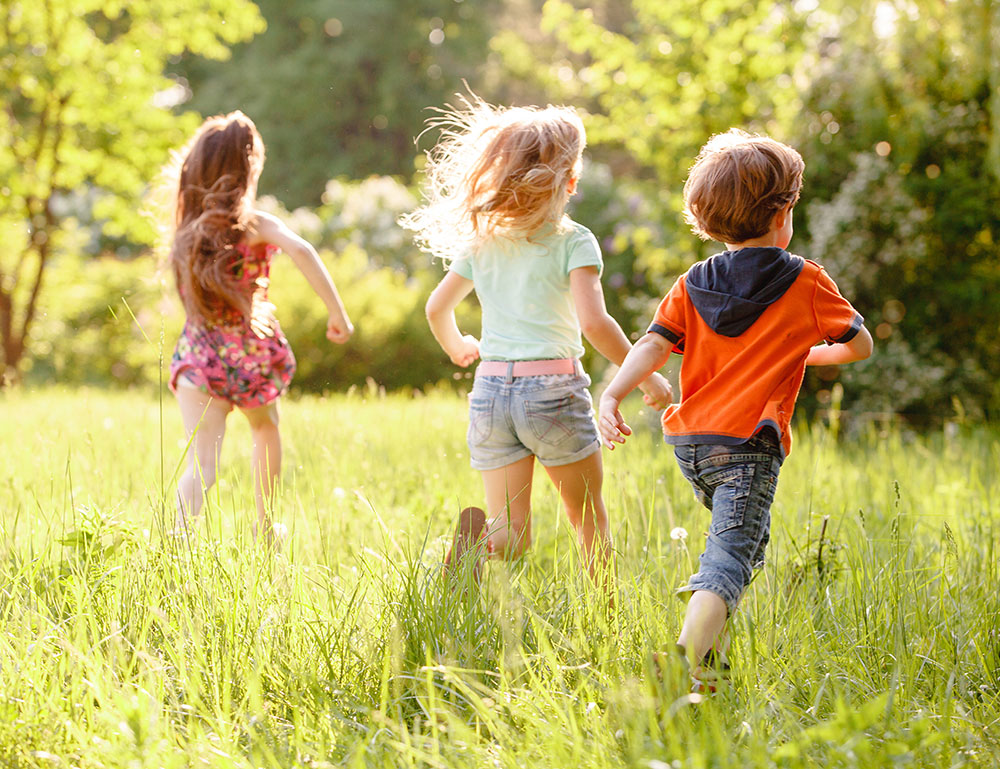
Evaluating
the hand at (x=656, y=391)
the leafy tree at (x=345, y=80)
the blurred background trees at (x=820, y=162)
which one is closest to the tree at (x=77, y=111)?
the blurred background trees at (x=820, y=162)

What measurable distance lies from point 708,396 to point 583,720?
91 centimetres

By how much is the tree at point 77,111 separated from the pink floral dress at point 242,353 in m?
6.59

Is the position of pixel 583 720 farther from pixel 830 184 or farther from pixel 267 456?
pixel 830 184

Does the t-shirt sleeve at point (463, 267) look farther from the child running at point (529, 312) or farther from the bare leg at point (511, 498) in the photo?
the bare leg at point (511, 498)

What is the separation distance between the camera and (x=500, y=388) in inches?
117

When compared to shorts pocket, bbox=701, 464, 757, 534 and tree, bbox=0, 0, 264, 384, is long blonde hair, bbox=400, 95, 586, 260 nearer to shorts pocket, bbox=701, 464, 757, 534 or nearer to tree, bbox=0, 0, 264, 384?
shorts pocket, bbox=701, 464, 757, 534

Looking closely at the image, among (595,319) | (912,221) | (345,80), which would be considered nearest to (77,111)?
(912,221)

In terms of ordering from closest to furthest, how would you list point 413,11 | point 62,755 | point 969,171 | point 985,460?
point 62,755 < point 985,460 < point 969,171 < point 413,11

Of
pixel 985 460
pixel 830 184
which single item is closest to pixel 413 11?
pixel 830 184

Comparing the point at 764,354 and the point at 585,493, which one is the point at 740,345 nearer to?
the point at 764,354

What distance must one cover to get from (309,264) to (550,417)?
4.17ft

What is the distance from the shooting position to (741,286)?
2.48 m

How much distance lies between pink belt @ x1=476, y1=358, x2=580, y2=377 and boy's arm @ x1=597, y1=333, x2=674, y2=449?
409mm

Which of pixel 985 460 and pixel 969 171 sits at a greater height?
pixel 969 171
